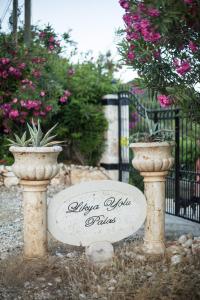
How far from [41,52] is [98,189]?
22.6 ft

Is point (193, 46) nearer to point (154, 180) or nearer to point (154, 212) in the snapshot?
point (154, 180)

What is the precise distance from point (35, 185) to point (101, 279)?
40.1 inches

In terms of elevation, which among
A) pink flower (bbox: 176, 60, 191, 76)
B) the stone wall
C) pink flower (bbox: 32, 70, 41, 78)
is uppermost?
pink flower (bbox: 32, 70, 41, 78)

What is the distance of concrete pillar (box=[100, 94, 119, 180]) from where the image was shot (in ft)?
36.0

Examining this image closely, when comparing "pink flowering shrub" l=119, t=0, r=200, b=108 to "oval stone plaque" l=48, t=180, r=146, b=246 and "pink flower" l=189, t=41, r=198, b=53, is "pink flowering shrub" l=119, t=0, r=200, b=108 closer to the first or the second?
"pink flower" l=189, t=41, r=198, b=53

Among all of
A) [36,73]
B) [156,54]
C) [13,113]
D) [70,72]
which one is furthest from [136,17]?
[70,72]

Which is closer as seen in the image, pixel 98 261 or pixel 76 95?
pixel 98 261

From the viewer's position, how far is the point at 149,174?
5141 mm

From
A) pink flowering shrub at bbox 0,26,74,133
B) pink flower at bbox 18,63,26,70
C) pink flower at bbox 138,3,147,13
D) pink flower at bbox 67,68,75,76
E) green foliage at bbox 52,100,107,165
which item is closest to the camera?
pink flower at bbox 138,3,147,13

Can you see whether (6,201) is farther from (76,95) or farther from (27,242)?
(27,242)

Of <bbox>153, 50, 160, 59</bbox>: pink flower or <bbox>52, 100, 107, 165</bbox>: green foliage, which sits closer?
<bbox>153, 50, 160, 59</bbox>: pink flower

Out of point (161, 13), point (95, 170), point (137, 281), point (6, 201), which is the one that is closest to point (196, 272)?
point (137, 281)

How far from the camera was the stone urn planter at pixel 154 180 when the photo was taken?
5.08m

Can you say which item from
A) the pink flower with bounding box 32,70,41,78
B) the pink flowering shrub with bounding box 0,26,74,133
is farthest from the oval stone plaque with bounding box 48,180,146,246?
the pink flower with bounding box 32,70,41,78
